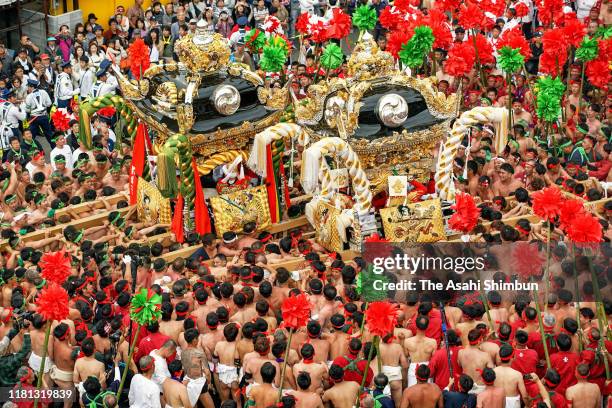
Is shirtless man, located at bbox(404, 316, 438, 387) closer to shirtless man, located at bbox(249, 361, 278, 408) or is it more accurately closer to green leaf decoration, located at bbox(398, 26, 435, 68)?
shirtless man, located at bbox(249, 361, 278, 408)

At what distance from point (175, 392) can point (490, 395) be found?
3345mm

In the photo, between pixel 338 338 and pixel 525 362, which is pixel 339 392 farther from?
pixel 525 362

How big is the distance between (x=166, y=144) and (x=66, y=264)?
3.68m

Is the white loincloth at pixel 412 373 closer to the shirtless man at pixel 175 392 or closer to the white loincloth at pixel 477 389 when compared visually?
the white loincloth at pixel 477 389

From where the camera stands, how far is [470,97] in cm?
2266

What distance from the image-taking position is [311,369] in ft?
49.0

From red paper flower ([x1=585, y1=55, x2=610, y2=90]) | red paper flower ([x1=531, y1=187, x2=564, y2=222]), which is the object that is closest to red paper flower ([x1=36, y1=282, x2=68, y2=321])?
red paper flower ([x1=531, y1=187, x2=564, y2=222])

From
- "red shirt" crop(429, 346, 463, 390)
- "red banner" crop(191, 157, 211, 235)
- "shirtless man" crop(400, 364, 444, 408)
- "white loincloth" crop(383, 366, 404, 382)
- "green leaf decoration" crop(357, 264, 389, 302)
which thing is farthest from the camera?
"red banner" crop(191, 157, 211, 235)

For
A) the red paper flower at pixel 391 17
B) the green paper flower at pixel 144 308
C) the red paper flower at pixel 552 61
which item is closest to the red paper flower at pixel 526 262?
the green paper flower at pixel 144 308

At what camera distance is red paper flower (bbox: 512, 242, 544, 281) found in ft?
51.8

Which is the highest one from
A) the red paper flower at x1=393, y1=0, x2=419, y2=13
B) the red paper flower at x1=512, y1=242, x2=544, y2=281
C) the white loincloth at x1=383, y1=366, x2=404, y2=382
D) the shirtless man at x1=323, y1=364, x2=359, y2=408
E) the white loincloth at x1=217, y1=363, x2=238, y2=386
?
the red paper flower at x1=393, y1=0, x2=419, y2=13

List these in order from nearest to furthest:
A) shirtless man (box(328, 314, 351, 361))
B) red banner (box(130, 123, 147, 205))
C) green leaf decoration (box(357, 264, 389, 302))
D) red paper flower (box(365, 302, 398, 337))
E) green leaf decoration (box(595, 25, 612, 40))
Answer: red paper flower (box(365, 302, 398, 337))
green leaf decoration (box(357, 264, 389, 302))
shirtless man (box(328, 314, 351, 361))
red banner (box(130, 123, 147, 205))
green leaf decoration (box(595, 25, 612, 40))

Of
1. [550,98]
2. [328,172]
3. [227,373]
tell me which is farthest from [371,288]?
[550,98]

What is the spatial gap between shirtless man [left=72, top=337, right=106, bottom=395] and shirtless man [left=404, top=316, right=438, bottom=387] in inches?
135
